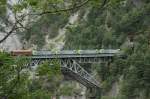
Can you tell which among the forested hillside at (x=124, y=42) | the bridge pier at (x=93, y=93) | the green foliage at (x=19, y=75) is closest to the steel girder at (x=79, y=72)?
the bridge pier at (x=93, y=93)

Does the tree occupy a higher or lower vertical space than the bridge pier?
higher

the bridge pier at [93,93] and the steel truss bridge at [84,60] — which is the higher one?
the steel truss bridge at [84,60]

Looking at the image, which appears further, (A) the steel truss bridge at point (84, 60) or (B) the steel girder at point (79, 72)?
(A) the steel truss bridge at point (84, 60)

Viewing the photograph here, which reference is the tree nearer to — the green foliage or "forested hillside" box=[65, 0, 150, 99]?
the green foliage

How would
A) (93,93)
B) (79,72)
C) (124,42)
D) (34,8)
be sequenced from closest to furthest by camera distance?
(34,8), (79,72), (93,93), (124,42)

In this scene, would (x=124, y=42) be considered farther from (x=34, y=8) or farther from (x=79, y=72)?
(x=34, y=8)

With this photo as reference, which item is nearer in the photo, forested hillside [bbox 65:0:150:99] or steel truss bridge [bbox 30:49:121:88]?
forested hillside [bbox 65:0:150:99]

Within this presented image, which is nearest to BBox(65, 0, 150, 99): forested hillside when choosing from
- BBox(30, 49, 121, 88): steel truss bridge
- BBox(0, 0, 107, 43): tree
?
BBox(30, 49, 121, 88): steel truss bridge

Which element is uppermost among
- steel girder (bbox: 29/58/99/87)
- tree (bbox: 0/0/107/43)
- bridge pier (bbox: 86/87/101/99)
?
tree (bbox: 0/0/107/43)

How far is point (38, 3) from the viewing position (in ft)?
25.3

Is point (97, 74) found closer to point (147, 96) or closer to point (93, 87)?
point (93, 87)

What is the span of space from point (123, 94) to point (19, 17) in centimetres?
3313

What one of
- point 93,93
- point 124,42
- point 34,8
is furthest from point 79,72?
point 34,8

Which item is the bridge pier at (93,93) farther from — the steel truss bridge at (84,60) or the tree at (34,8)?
the tree at (34,8)
